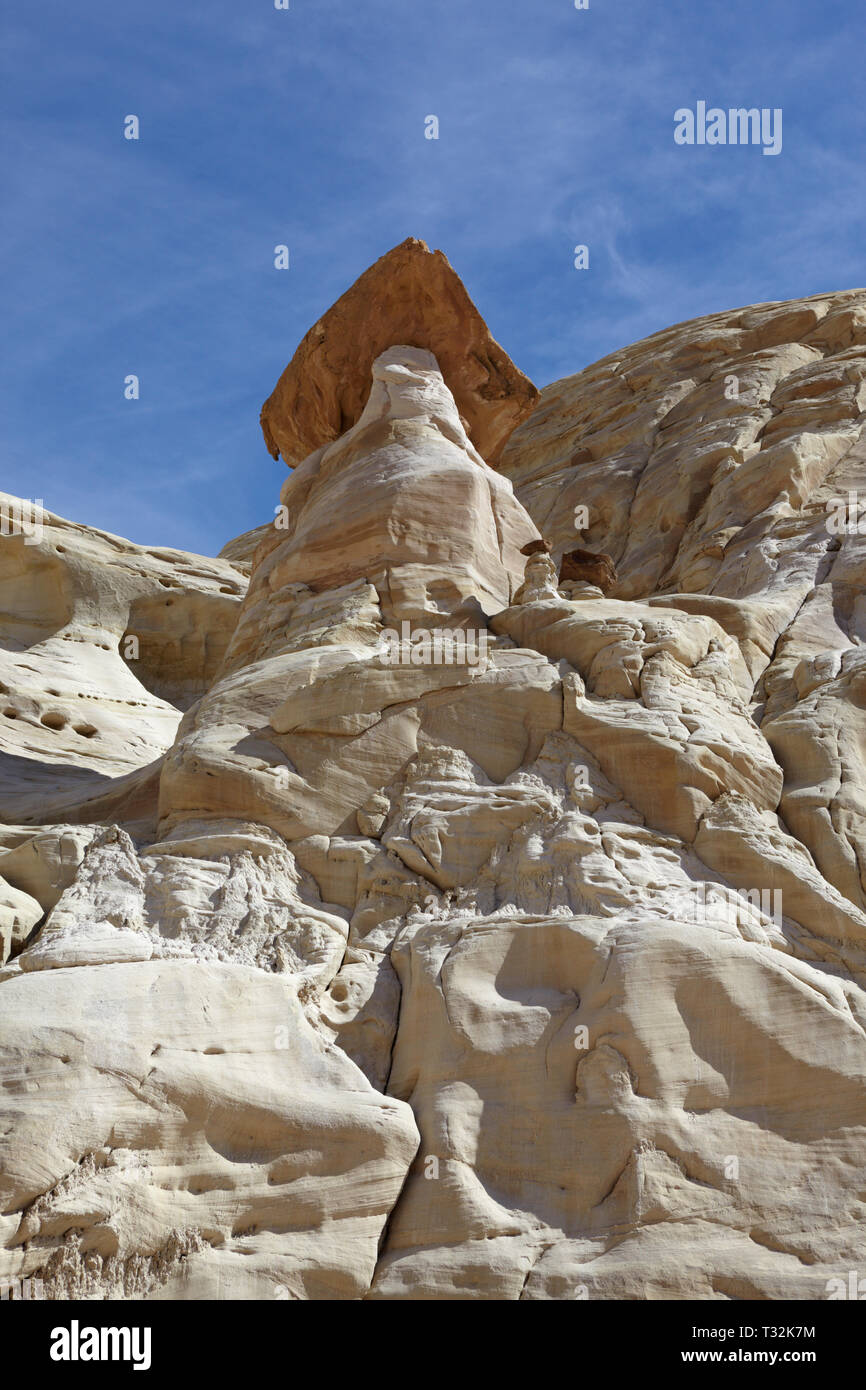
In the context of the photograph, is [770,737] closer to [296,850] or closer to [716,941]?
[716,941]

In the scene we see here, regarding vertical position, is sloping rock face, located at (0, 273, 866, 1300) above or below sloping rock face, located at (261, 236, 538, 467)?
below

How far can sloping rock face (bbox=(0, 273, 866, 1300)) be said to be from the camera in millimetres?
7547

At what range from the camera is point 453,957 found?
9.06 metres

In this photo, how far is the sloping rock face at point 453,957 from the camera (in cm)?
755

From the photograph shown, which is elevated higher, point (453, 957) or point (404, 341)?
point (404, 341)

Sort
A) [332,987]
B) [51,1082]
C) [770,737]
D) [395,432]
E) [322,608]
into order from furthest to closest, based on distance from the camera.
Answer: [395,432], [322,608], [770,737], [332,987], [51,1082]

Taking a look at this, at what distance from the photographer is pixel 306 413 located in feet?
60.2

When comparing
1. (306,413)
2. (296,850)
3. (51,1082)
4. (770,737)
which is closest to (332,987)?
(296,850)

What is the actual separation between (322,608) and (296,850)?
391 centimetres

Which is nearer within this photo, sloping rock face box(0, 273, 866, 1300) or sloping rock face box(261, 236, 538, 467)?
sloping rock face box(0, 273, 866, 1300)

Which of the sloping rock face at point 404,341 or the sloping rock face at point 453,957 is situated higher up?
the sloping rock face at point 404,341

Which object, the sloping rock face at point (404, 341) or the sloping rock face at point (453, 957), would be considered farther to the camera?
the sloping rock face at point (404, 341)

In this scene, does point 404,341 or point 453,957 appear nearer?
point 453,957
